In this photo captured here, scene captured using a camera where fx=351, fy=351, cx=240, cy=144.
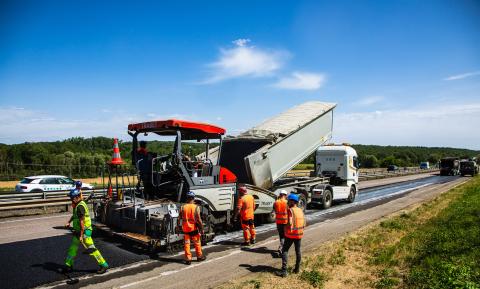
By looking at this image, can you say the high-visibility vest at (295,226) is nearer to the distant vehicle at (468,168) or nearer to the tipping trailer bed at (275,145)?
the tipping trailer bed at (275,145)

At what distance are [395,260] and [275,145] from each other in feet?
18.1

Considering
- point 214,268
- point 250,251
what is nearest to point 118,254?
point 214,268

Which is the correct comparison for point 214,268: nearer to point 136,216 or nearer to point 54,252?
point 136,216

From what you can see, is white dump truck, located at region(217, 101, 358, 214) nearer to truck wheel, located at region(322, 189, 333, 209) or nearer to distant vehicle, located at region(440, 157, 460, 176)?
truck wheel, located at region(322, 189, 333, 209)

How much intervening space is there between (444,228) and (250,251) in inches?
244

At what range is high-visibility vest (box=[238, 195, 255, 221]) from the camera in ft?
30.8

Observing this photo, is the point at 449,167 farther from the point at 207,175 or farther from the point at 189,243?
the point at 189,243

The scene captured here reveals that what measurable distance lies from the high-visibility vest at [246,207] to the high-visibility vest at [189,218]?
Result: 185 cm

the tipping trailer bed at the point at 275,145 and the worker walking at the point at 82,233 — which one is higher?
the tipping trailer bed at the point at 275,145

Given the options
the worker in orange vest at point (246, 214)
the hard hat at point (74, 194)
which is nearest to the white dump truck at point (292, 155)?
the worker in orange vest at point (246, 214)

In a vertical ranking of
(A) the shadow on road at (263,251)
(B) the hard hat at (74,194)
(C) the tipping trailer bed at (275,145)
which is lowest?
(A) the shadow on road at (263,251)

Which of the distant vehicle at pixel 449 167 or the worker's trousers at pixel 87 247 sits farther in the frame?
the distant vehicle at pixel 449 167

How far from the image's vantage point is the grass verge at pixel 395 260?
6469 millimetres

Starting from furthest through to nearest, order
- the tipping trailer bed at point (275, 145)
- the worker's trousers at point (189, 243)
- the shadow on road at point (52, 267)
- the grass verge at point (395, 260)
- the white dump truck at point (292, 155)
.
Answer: the white dump truck at point (292, 155) → the tipping trailer bed at point (275, 145) → the worker's trousers at point (189, 243) → the shadow on road at point (52, 267) → the grass verge at point (395, 260)
